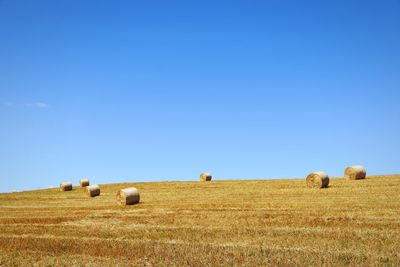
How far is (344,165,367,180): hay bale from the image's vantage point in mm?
34050

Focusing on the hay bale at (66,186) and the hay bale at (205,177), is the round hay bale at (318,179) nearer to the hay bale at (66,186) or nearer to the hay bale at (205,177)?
the hay bale at (205,177)

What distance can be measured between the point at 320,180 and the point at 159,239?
63.9 feet

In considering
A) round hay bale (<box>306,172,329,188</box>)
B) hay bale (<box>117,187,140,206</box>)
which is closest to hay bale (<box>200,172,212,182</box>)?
round hay bale (<box>306,172,329,188</box>)

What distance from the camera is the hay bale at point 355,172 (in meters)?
34.0

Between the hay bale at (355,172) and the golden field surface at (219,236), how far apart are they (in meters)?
12.2

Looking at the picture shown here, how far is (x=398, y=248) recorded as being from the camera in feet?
36.1

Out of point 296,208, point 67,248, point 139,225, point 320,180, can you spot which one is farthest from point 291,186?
point 67,248

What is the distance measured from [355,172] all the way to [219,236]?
23.6 meters

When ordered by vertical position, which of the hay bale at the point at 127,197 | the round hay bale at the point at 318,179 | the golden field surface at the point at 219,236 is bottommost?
the golden field surface at the point at 219,236

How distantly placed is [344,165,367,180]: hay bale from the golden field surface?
1216cm

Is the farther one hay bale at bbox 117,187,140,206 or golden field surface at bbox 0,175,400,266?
Answer: hay bale at bbox 117,187,140,206

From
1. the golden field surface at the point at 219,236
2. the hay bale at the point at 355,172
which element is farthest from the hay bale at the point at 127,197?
the hay bale at the point at 355,172

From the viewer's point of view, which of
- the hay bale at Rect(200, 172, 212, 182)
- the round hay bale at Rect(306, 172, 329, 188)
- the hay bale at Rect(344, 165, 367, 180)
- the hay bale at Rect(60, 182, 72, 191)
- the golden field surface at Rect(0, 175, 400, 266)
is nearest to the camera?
the golden field surface at Rect(0, 175, 400, 266)

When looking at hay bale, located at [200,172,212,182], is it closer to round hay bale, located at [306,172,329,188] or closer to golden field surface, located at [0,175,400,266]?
round hay bale, located at [306,172,329,188]
